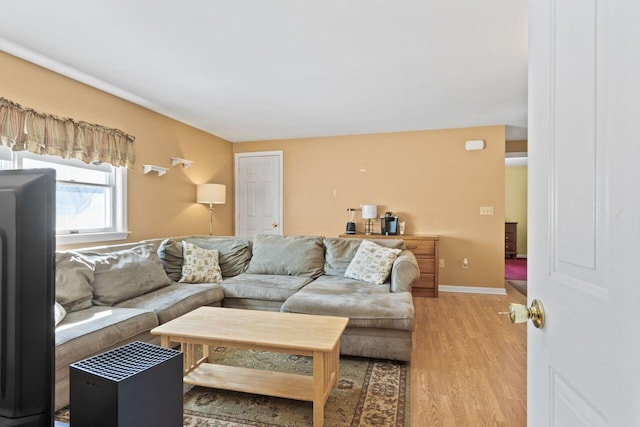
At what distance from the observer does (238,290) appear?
10.4ft

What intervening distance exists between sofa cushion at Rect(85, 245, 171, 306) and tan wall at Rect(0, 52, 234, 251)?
2.54ft

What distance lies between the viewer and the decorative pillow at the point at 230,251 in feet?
12.2

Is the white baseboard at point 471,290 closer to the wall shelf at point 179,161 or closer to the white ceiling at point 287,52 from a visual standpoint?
the white ceiling at point 287,52

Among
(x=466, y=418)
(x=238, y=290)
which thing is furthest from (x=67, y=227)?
(x=466, y=418)

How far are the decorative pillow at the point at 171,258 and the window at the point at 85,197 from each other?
0.49 m

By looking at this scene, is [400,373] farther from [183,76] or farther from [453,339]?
[183,76]

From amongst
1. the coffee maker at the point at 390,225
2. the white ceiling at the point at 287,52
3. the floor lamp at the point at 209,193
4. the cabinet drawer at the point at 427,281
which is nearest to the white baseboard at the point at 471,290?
the cabinet drawer at the point at 427,281

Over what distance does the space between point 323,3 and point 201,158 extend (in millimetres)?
3385

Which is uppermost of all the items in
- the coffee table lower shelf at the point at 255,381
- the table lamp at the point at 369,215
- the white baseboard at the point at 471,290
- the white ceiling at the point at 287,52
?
the white ceiling at the point at 287,52

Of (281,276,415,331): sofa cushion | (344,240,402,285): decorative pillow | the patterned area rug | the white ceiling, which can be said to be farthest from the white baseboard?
the patterned area rug

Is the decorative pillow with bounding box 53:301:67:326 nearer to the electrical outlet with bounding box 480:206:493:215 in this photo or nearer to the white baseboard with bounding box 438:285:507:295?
the white baseboard with bounding box 438:285:507:295

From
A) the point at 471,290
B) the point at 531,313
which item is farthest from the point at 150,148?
the point at 471,290

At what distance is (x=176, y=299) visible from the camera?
2684mm

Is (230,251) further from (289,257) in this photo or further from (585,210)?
(585,210)
